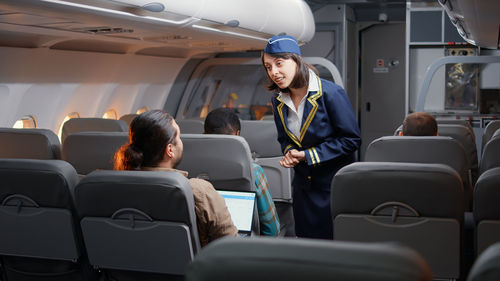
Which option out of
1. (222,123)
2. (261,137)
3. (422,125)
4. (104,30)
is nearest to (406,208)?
(222,123)

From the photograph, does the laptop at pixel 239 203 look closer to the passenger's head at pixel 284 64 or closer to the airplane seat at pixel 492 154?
the passenger's head at pixel 284 64

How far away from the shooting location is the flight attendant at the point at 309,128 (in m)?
3.61

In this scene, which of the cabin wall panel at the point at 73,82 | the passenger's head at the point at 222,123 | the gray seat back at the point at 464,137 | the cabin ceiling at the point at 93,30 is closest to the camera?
the cabin ceiling at the point at 93,30

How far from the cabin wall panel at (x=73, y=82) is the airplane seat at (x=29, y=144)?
209 centimetres

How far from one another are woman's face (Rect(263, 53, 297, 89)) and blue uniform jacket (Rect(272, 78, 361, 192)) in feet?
0.54

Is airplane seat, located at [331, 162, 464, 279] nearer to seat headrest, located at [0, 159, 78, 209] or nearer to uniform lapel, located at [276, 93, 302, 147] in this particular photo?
uniform lapel, located at [276, 93, 302, 147]

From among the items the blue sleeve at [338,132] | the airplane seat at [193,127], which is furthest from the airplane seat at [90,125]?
the blue sleeve at [338,132]

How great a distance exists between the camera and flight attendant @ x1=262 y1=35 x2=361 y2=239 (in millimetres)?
3605

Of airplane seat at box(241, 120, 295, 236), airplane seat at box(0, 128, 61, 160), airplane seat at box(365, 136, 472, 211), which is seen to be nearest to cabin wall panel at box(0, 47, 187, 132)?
airplane seat at box(0, 128, 61, 160)

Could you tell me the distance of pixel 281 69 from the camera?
3.57 m

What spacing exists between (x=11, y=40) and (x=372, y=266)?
221 inches

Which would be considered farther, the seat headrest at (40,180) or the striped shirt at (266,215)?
the striped shirt at (266,215)

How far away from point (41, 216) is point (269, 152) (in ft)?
9.48

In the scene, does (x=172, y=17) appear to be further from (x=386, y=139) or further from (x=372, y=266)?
(x=372, y=266)
